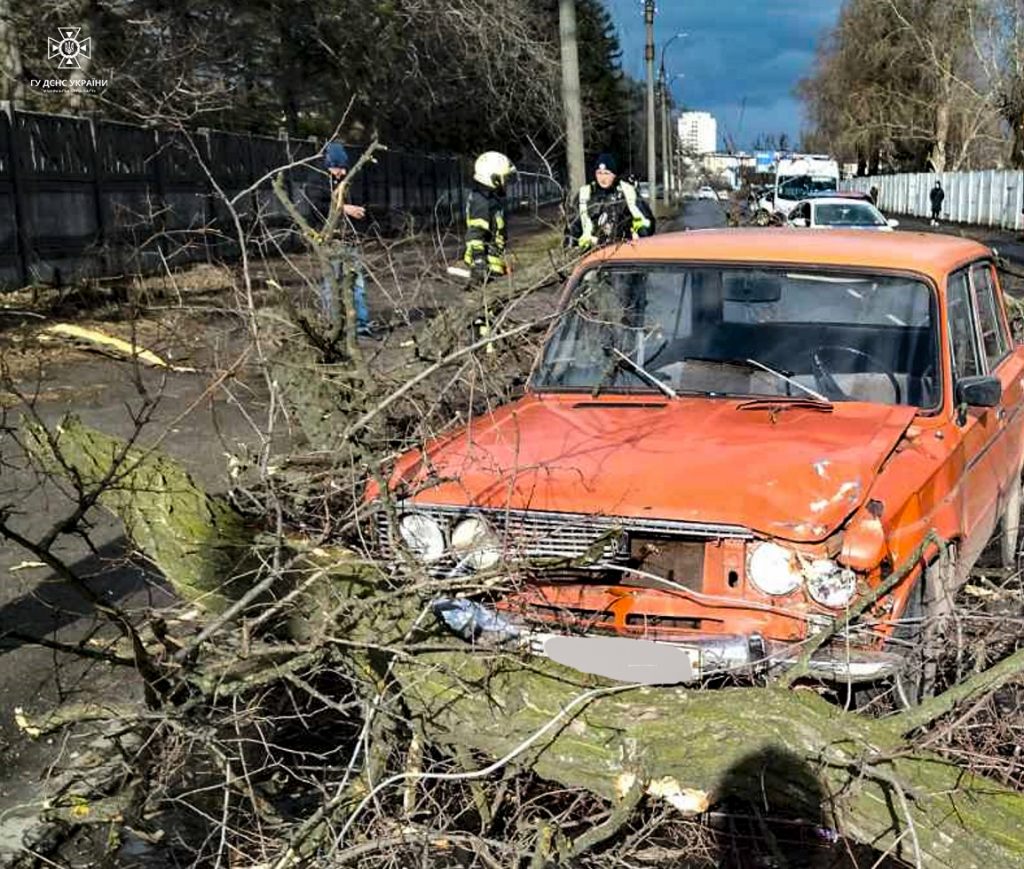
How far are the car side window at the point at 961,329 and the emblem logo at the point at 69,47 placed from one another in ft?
59.4

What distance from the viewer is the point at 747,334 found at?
493 cm

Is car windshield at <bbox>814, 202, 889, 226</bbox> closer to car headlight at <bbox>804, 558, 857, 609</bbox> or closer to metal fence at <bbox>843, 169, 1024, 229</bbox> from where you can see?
metal fence at <bbox>843, 169, 1024, 229</bbox>

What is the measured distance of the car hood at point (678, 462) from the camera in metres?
3.63

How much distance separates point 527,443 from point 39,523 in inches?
146

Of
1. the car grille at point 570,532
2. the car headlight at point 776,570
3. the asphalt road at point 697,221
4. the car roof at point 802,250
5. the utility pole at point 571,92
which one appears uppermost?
the utility pole at point 571,92

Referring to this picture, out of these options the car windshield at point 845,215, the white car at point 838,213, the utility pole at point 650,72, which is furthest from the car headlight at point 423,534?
the utility pole at point 650,72

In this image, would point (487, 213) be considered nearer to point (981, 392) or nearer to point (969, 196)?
point (981, 392)

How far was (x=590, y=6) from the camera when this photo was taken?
42.3 meters

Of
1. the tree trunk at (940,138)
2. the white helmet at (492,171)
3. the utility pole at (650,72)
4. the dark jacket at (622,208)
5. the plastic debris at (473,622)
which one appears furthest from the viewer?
the tree trunk at (940,138)

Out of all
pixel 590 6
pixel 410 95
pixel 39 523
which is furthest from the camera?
pixel 590 6

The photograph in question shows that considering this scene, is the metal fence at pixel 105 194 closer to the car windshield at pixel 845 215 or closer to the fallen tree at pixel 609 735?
the fallen tree at pixel 609 735

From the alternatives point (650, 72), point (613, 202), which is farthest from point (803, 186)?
A: point (613, 202)

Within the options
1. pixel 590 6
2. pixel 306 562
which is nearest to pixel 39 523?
pixel 306 562

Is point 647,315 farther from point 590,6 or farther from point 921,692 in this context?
point 590,6
